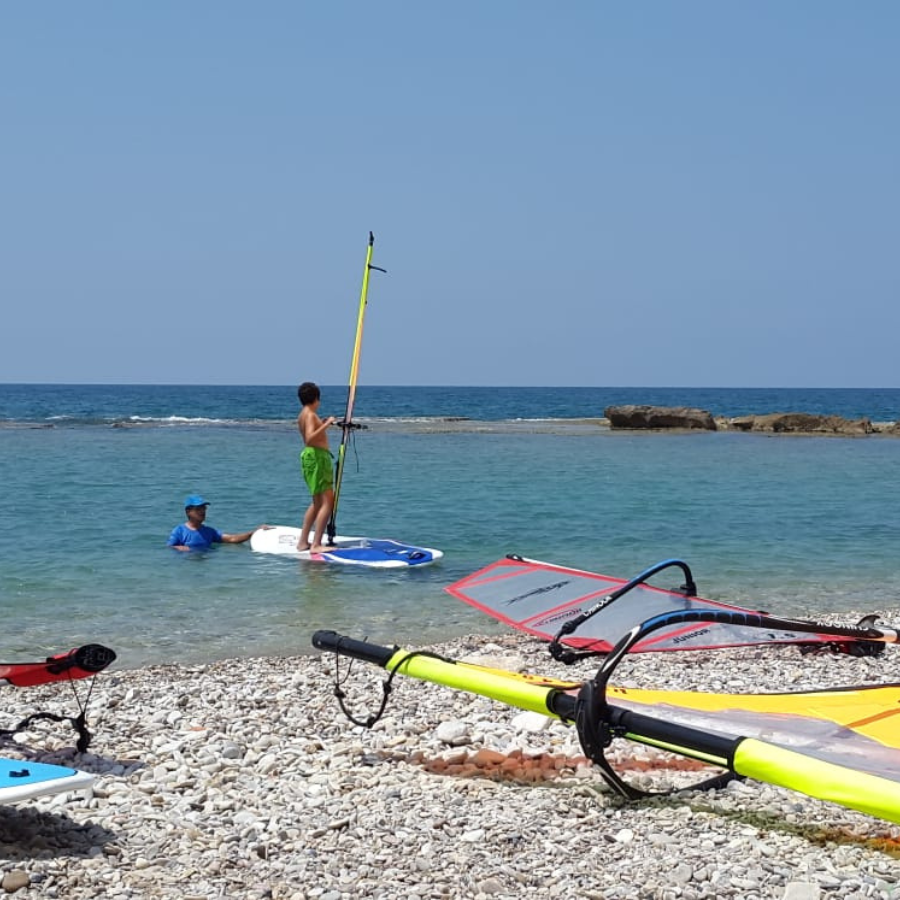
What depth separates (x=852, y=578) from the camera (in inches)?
483

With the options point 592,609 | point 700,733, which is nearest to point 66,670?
point 700,733

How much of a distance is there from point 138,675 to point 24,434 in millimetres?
34275

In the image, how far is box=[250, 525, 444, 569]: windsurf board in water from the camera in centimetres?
1214

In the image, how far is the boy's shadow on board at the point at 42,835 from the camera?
4289 millimetres

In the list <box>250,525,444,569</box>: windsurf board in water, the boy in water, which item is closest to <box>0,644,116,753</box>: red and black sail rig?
<box>250,525,444,569</box>: windsurf board in water

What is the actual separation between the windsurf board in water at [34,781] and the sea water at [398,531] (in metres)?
3.79

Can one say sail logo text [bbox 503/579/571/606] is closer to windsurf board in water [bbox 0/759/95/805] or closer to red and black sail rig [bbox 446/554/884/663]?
red and black sail rig [bbox 446/554/884/663]

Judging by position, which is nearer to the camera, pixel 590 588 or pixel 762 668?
pixel 762 668

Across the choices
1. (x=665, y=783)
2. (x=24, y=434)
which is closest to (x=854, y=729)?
(x=665, y=783)

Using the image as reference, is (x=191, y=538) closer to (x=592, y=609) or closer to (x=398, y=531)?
(x=398, y=531)

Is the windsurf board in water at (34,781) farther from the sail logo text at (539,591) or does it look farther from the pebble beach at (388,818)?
the sail logo text at (539,591)

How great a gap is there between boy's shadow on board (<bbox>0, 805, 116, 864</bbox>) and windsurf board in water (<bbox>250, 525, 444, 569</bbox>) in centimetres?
740

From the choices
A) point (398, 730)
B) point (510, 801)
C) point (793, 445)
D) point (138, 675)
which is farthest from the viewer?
point (793, 445)

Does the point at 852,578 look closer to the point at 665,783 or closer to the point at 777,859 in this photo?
the point at 665,783
